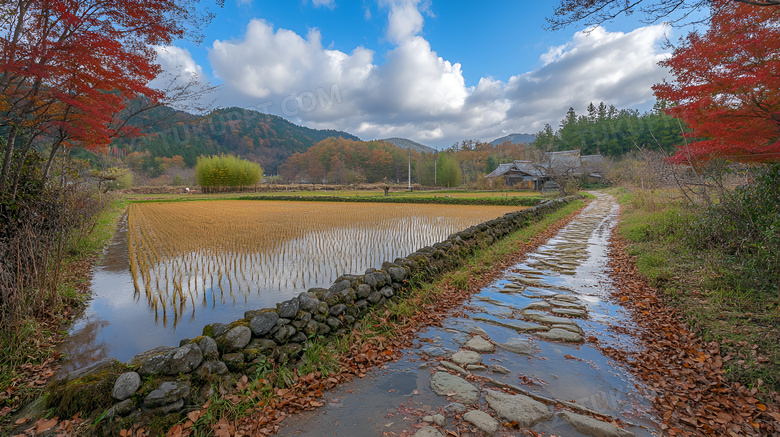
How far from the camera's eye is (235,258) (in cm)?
696

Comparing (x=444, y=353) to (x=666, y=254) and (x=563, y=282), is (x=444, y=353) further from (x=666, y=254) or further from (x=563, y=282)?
(x=666, y=254)

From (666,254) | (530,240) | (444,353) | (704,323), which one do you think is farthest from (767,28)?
(444,353)

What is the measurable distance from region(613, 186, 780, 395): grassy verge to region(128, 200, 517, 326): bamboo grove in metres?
4.68

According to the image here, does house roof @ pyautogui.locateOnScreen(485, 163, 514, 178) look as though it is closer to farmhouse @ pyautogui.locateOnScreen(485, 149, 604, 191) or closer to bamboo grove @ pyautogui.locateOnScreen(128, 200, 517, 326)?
farmhouse @ pyautogui.locateOnScreen(485, 149, 604, 191)

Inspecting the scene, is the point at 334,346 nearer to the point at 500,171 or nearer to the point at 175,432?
the point at 175,432

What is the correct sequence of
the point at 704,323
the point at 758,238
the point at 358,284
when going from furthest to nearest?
1. the point at 758,238
2. the point at 358,284
3. the point at 704,323

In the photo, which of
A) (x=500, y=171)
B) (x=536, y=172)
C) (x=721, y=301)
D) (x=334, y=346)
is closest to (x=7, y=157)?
(x=334, y=346)

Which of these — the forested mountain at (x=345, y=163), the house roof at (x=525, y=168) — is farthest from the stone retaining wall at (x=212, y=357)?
the forested mountain at (x=345, y=163)

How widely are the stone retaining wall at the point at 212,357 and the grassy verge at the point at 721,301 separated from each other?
3447mm

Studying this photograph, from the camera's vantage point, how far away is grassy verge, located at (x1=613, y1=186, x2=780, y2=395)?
2.75 metres

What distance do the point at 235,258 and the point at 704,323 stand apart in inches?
298

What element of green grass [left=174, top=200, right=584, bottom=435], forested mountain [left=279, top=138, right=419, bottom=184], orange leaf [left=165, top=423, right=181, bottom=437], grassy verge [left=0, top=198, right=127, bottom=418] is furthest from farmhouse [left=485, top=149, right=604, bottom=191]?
orange leaf [left=165, top=423, right=181, bottom=437]

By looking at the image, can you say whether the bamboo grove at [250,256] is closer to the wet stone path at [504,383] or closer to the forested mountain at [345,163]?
the wet stone path at [504,383]

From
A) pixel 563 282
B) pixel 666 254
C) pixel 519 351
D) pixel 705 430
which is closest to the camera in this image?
pixel 705 430
